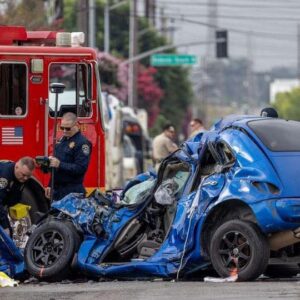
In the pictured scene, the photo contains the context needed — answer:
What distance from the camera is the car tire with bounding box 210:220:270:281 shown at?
12258 mm

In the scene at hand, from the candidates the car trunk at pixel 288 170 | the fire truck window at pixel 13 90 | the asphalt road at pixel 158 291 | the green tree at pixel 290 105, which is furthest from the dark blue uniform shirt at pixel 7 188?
the green tree at pixel 290 105

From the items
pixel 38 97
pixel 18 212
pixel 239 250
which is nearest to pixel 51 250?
pixel 18 212

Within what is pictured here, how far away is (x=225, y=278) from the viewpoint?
12500mm

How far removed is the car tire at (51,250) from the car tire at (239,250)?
152 centimetres

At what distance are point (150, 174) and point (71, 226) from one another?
129cm

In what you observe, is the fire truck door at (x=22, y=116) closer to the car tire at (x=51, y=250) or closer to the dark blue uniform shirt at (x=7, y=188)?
the dark blue uniform shirt at (x=7, y=188)

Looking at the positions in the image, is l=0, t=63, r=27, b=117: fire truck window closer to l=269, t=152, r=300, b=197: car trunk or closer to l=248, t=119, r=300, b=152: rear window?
l=248, t=119, r=300, b=152: rear window

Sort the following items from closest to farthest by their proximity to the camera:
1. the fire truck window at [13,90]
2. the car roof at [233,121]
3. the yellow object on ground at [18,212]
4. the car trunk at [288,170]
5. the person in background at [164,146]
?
the car trunk at [288,170]
the car roof at [233,121]
the yellow object on ground at [18,212]
the fire truck window at [13,90]
the person in background at [164,146]

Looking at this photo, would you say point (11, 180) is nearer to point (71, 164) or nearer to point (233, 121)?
point (71, 164)

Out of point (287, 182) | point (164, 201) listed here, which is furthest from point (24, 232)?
point (287, 182)

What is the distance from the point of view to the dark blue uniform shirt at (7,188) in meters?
13.7

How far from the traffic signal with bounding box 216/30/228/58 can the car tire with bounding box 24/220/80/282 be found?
4079 centimetres

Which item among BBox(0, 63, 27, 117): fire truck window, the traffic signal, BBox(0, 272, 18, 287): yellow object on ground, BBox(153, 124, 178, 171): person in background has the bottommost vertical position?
BBox(0, 272, 18, 287): yellow object on ground

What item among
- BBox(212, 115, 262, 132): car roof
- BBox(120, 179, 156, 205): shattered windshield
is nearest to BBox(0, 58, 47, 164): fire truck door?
BBox(120, 179, 156, 205): shattered windshield
